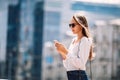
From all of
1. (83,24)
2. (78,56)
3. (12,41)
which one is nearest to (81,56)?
(78,56)

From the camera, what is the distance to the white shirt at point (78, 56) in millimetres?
2846

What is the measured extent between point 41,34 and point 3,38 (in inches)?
73.2

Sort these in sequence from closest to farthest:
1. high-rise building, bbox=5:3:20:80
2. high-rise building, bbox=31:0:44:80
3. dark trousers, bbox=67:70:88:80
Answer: dark trousers, bbox=67:70:88:80 < high-rise building, bbox=31:0:44:80 < high-rise building, bbox=5:3:20:80

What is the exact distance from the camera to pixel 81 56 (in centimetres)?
285

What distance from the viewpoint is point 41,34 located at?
21391mm

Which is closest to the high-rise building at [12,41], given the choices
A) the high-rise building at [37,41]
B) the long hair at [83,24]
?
the high-rise building at [37,41]

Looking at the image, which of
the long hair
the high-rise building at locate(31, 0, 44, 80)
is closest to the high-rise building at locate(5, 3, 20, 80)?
the high-rise building at locate(31, 0, 44, 80)

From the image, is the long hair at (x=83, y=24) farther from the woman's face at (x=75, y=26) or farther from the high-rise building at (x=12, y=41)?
the high-rise building at (x=12, y=41)

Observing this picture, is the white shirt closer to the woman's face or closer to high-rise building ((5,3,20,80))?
the woman's face

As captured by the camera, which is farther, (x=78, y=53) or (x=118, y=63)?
(x=118, y=63)

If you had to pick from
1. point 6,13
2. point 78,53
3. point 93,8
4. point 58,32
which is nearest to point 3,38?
point 6,13

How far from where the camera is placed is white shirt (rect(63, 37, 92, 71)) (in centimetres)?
285

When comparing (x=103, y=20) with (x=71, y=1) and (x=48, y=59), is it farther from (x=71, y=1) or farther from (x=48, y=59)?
(x=48, y=59)

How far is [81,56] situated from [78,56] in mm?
19
